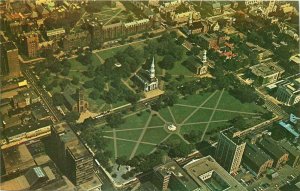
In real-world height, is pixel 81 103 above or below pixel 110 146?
above

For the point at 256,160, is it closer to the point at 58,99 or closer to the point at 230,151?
the point at 230,151

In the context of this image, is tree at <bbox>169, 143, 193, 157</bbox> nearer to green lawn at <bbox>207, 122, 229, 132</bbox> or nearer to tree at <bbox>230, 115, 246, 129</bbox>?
green lawn at <bbox>207, 122, 229, 132</bbox>

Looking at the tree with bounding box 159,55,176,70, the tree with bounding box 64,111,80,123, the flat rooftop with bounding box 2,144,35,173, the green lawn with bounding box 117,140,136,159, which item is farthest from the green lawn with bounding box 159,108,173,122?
the flat rooftop with bounding box 2,144,35,173

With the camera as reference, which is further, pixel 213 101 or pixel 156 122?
pixel 213 101

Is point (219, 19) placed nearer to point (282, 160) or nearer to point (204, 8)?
point (204, 8)

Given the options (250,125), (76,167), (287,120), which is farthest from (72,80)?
(287,120)

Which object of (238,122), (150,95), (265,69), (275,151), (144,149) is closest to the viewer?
(275,151)

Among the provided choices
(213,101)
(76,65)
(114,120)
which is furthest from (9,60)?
(213,101)
